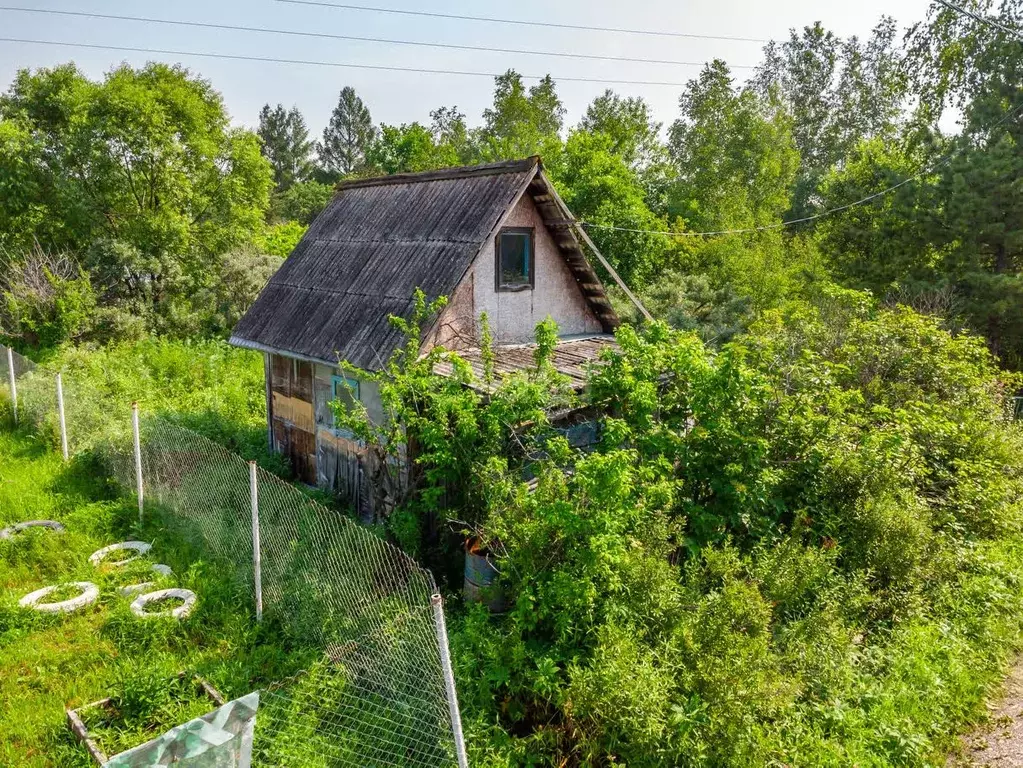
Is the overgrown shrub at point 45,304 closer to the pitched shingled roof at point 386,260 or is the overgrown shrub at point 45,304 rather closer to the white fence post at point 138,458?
the pitched shingled roof at point 386,260

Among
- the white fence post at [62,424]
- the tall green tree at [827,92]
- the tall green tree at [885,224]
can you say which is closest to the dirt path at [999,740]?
the white fence post at [62,424]

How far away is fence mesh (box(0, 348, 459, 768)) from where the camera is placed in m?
5.11

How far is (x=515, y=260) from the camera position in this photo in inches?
399

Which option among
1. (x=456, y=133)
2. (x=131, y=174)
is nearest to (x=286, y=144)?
(x=456, y=133)

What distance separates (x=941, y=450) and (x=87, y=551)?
1083cm

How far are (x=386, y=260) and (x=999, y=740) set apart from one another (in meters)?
9.01

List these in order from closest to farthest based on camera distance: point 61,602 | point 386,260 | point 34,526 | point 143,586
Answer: point 61,602, point 143,586, point 34,526, point 386,260

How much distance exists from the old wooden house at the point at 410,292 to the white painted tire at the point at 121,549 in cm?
270

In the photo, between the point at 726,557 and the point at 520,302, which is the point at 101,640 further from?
the point at 520,302

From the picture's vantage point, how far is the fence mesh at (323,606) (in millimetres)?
5105

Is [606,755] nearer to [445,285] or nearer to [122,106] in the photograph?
[445,285]

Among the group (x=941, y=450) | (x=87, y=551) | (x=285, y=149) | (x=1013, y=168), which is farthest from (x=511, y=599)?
(x=285, y=149)

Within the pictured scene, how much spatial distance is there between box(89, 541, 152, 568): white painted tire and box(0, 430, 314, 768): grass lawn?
4.4 inches

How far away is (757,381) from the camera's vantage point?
816cm
